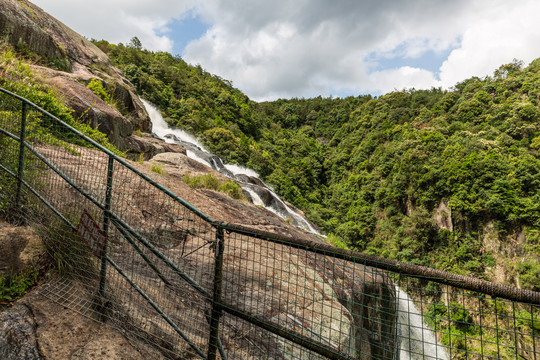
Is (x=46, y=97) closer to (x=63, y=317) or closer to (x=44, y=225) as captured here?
(x=44, y=225)

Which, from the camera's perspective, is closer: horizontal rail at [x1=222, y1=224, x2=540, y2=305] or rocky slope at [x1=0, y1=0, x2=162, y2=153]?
horizontal rail at [x1=222, y1=224, x2=540, y2=305]

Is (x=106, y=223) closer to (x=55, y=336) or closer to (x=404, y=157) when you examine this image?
(x=55, y=336)

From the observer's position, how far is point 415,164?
42.2 m

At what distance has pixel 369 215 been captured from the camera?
4616 cm

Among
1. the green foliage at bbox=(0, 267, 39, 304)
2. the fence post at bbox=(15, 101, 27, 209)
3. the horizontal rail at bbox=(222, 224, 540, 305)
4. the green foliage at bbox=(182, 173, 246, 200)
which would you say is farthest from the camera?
the green foliage at bbox=(182, 173, 246, 200)

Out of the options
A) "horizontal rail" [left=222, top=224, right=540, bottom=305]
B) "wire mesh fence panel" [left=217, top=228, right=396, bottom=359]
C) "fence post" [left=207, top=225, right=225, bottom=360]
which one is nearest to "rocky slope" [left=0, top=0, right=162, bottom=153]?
"wire mesh fence panel" [left=217, top=228, right=396, bottom=359]

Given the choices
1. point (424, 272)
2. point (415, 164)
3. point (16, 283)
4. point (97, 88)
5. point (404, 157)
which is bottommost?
point (16, 283)

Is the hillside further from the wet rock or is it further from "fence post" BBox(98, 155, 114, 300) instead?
the wet rock

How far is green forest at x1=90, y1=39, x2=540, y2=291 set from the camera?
3212 centimetres

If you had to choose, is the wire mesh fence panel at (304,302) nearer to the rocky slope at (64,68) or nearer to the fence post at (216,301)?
the fence post at (216,301)

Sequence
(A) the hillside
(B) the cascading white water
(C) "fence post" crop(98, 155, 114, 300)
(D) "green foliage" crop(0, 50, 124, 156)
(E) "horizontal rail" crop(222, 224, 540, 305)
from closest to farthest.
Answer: (E) "horizontal rail" crop(222, 224, 540, 305), (B) the cascading white water, (C) "fence post" crop(98, 155, 114, 300), (D) "green foliage" crop(0, 50, 124, 156), (A) the hillside

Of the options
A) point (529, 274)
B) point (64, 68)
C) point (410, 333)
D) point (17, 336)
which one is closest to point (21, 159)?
point (17, 336)

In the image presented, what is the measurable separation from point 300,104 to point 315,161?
49.0 meters

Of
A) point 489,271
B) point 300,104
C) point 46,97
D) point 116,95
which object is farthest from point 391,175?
point 300,104
